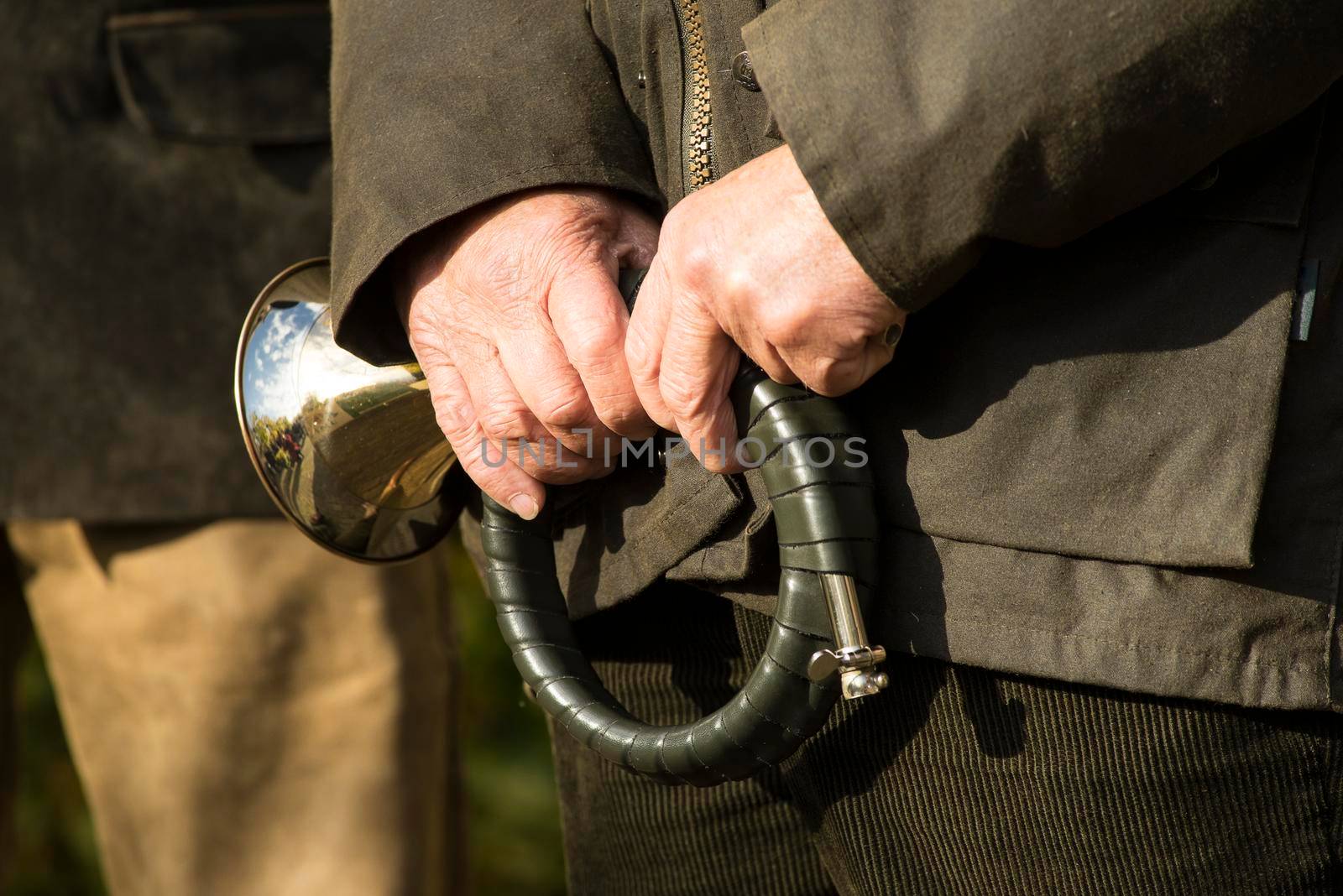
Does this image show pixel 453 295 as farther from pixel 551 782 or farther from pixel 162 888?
pixel 551 782

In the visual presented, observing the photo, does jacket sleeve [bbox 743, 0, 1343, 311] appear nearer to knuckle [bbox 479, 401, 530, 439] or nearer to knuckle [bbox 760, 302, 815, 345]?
knuckle [bbox 760, 302, 815, 345]

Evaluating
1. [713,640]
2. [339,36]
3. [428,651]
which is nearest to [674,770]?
[713,640]

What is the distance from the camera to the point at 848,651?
0.81 m

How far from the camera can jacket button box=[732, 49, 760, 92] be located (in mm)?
829

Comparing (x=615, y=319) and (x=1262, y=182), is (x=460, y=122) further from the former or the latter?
(x=1262, y=182)

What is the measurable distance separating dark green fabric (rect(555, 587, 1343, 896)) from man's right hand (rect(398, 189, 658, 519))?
0.19 metres

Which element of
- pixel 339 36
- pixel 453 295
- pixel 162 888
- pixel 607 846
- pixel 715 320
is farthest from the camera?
pixel 162 888

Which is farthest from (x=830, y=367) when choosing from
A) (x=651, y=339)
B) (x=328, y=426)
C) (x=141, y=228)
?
(x=141, y=228)

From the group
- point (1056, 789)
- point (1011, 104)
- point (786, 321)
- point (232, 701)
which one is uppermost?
point (1011, 104)

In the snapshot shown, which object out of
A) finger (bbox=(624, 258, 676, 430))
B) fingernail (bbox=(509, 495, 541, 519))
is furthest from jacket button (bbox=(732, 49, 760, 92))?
fingernail (bbox=(509, 495, 541, 519))

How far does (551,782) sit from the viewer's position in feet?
9.80

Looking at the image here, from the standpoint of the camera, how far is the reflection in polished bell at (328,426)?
1089 millimetres

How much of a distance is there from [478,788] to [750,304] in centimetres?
241

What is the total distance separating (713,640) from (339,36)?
60 centimetres
